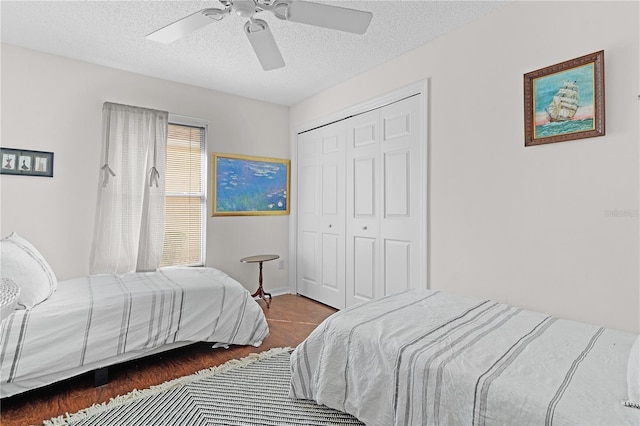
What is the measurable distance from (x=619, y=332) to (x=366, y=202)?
2.11m

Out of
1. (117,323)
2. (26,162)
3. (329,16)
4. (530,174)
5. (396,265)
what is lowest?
(117,323)

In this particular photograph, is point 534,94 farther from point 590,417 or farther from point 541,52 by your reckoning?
point 590,417

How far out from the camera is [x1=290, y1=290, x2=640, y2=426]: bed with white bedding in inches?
45.9

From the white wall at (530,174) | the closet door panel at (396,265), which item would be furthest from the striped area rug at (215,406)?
the white wall at (530,174)

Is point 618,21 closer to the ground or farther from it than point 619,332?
farther from it

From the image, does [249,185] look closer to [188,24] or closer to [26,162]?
[26,162]

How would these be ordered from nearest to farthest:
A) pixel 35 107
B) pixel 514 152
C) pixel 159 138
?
pixel 514 152 → pixel 35 107 → pixel 159 138

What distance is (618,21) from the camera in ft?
6.09

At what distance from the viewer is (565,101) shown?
2023mm

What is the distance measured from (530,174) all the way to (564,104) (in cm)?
45

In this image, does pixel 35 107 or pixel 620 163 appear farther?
pixel 35 107

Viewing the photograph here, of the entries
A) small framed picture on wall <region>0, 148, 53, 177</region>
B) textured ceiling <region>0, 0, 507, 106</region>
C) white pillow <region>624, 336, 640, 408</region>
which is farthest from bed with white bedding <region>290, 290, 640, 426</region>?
small framed picture on wall <region>0, 148, 53, 177</region>

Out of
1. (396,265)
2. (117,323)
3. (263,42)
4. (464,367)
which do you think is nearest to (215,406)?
(117,323)

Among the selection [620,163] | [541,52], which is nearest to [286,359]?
[620,163]
